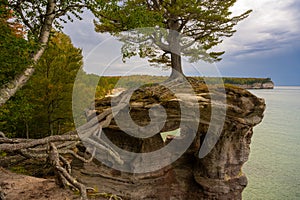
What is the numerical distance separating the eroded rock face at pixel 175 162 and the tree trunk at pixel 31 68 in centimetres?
225

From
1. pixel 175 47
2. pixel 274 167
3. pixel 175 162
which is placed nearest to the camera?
pixel 175 162

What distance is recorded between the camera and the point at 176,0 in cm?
805

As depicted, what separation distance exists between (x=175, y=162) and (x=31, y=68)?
17.3ft

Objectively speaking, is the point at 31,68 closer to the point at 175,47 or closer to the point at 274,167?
the point at 175,47

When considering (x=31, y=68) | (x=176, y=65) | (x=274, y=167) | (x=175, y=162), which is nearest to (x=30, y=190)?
(x=31, y=68)

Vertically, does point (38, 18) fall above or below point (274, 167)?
above

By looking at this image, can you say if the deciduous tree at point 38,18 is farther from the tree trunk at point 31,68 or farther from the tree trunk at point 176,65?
the tree trunk at point 176,65

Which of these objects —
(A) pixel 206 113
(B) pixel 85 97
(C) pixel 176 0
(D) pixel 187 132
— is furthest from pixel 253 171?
(B) pixel 85 97

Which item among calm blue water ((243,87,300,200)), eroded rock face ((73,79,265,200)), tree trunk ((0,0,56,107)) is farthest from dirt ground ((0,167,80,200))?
calm blue water ((243,87,300,200))

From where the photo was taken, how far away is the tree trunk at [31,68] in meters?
4.85

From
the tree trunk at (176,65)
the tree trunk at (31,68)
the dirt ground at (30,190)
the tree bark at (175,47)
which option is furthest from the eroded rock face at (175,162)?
the dirt ground at (30,190)

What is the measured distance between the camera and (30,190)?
3049mm

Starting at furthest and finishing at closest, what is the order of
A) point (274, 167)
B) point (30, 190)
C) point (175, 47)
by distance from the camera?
1. point (274, 167)
2. point (175, 47)
3. point (30, 190)

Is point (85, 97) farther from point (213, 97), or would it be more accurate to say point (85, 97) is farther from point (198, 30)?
point (213, 97)
